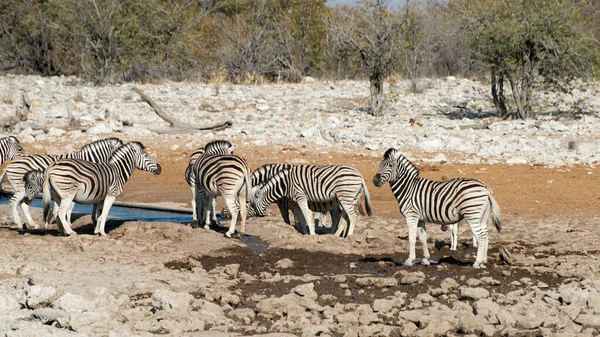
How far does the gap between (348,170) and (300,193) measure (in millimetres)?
680

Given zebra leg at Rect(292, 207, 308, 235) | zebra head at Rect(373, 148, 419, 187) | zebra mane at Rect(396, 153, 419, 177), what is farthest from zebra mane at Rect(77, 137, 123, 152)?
zebra mane at Rect(396, 153, 419, 177)

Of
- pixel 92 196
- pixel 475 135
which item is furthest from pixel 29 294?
pixel 475 135

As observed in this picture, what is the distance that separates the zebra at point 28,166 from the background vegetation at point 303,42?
10.3 meters

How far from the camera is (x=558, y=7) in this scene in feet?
65.0

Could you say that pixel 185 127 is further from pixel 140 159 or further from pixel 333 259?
pixel 333 259

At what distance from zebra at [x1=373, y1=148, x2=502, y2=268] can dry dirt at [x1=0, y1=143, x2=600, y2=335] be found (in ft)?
1.17

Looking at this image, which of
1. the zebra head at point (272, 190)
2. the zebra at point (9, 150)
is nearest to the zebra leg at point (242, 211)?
the zebra head at point (272, 190)

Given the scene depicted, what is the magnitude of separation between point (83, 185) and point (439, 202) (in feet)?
13.9

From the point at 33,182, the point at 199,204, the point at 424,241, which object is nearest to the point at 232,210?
the point at 199,204

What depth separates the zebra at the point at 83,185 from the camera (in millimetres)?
10070

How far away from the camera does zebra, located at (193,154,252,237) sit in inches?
425

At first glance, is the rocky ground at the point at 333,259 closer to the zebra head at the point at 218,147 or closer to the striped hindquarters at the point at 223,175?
the striped hindquarters at the point at 223,175

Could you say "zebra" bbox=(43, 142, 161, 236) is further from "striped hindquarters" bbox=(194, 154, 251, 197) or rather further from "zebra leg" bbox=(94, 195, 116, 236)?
"striped hindquarters" bbox=(194, 154, 251, 197)

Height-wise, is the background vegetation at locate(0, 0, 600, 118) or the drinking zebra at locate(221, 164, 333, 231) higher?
the background vegetation at locate(0, 0, 600, 118)
